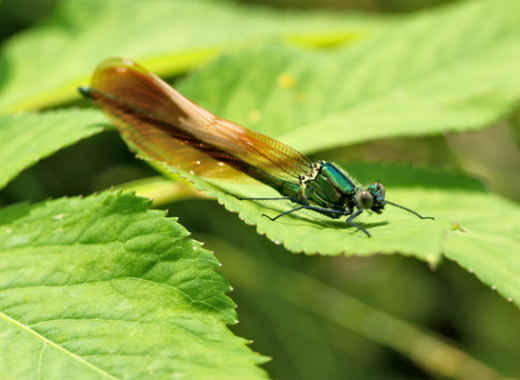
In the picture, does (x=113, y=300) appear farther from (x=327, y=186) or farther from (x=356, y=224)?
(x=327, y=186)

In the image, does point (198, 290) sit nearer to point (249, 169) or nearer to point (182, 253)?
point (182, 253)

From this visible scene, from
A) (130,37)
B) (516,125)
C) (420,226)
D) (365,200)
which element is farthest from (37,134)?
(516,125)

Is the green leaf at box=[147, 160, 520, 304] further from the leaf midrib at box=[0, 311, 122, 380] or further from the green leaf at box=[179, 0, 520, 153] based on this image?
the leaf midrib at box=[0, 311, 122, 380]

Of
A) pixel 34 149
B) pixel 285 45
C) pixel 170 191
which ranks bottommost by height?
pixel 34 149

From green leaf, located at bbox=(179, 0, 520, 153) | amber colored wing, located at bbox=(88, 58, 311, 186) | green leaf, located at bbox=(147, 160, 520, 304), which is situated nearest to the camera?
green leaf, located at bbox=(147, 160, 520, 304)

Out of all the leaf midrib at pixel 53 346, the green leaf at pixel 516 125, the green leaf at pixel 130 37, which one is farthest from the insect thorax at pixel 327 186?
the green leaf at pixel 516 125

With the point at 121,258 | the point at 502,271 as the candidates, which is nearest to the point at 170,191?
the point at 121,258

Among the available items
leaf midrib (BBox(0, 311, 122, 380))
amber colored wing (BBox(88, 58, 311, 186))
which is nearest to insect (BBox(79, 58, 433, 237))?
amber colored wing (BBox(88, 58, 311, 186))
